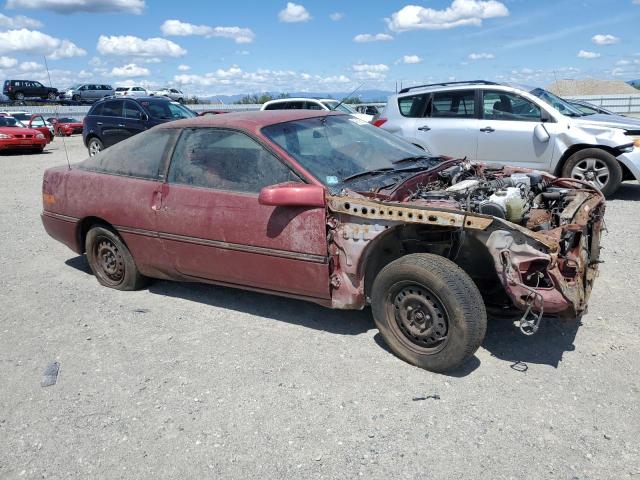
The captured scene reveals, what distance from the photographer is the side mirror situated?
11.5ft

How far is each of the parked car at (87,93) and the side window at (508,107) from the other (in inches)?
1603

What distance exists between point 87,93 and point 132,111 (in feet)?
110

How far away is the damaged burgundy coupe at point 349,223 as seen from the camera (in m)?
3.16

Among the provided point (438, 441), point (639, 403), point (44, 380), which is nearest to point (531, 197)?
point (639, 403)

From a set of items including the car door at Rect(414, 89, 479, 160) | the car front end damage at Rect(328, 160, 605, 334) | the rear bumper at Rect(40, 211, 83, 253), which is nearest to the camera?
the car front end damage at Rect(328, 160, 605, 334)

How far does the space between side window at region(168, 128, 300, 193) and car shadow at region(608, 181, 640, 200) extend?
6.09 m

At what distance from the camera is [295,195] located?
351cm

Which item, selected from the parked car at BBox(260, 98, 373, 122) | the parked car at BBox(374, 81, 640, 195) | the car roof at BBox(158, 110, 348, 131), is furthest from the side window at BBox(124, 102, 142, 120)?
the car roof at BBox(158, 110, 348, 131)

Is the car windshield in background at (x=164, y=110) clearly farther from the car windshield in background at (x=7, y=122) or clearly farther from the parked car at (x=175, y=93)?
the parked car at (x=175, y=93)

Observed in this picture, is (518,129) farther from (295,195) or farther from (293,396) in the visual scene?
(293,396)

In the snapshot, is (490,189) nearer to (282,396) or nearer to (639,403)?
(639,403)

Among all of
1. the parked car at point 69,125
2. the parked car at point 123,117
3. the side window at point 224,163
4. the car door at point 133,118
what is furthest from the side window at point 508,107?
the parked car at point 69,125

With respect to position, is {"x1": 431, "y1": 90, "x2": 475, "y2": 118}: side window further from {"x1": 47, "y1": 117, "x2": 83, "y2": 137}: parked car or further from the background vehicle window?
{"x1": 47, "y1": 117, "x2": 83, "y2": 137}: parked car

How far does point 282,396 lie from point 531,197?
226 cm
